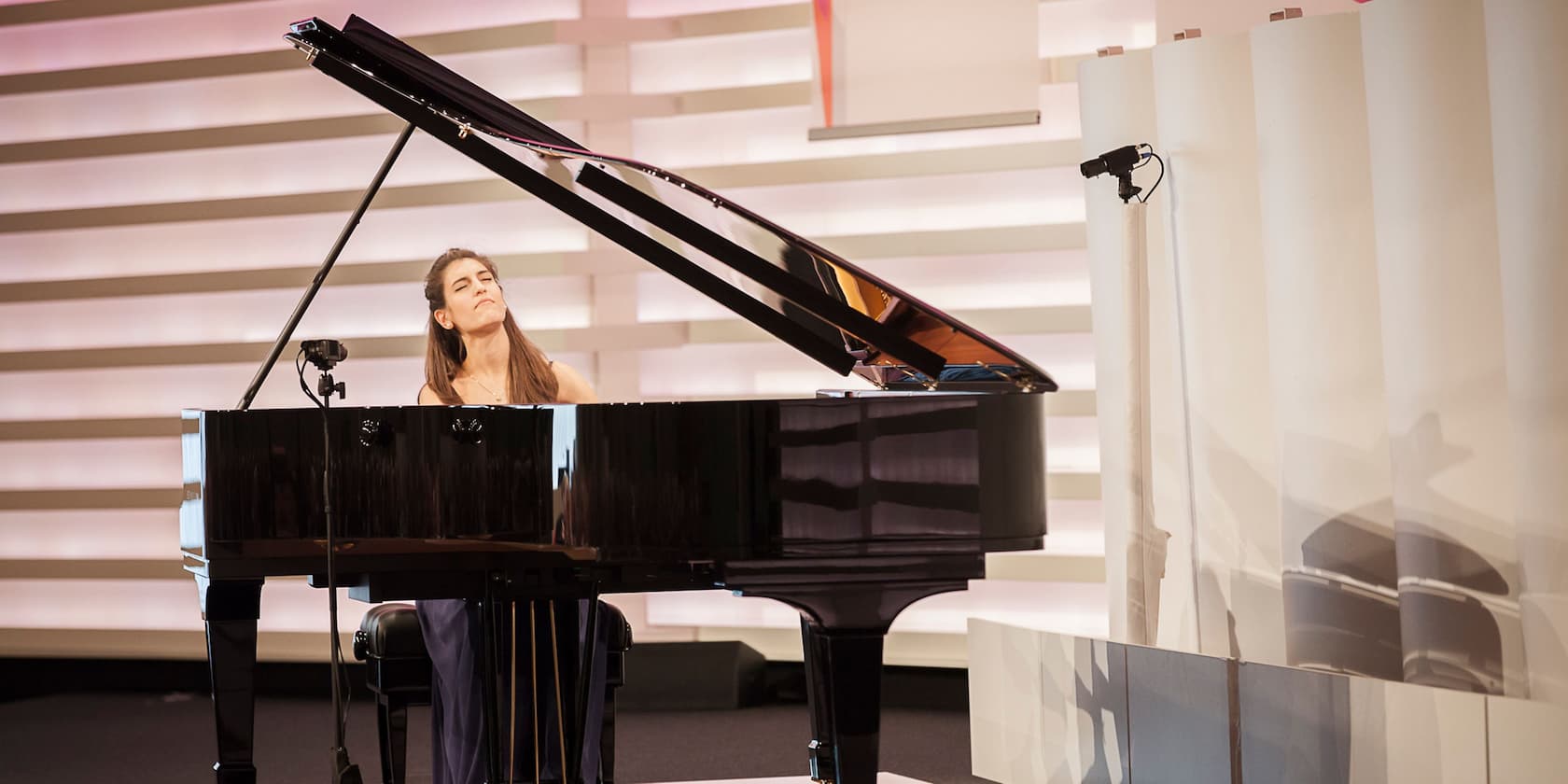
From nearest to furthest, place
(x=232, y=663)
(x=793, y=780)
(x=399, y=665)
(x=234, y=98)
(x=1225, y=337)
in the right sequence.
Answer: (x=232, y=663) < (x=399, y=665) < (x=1225, y=337) < (x=793, y=780) < (x=234, y=98)

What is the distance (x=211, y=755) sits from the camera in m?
4.05

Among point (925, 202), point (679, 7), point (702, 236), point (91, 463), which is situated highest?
point (679, 7)

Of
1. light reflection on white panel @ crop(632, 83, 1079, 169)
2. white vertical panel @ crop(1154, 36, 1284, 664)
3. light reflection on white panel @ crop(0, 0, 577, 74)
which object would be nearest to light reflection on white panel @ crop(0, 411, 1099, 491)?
light reflection on white panel @ crop(0, 0, 577, 74)

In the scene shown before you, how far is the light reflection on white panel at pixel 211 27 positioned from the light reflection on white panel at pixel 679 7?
0.25m

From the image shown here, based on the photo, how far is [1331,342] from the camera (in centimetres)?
266

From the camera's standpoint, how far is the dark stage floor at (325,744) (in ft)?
12.2

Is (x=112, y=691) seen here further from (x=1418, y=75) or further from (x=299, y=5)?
(x=1418, y=75)

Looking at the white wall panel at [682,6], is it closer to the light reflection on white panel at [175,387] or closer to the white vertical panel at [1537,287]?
the light reflection on white panel at [175,387]

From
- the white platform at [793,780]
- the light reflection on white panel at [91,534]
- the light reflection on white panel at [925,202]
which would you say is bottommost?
the white platform at [793,780]

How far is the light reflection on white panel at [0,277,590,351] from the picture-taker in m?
4.75

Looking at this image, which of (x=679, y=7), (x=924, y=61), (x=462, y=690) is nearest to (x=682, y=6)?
(x=679, y=7)

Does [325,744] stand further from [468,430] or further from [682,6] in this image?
[682,6]

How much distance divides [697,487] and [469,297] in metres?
1.44

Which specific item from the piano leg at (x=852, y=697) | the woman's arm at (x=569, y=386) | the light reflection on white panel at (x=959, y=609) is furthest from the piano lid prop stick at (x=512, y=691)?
the light reflection on white panel at (x=959, y=609)
